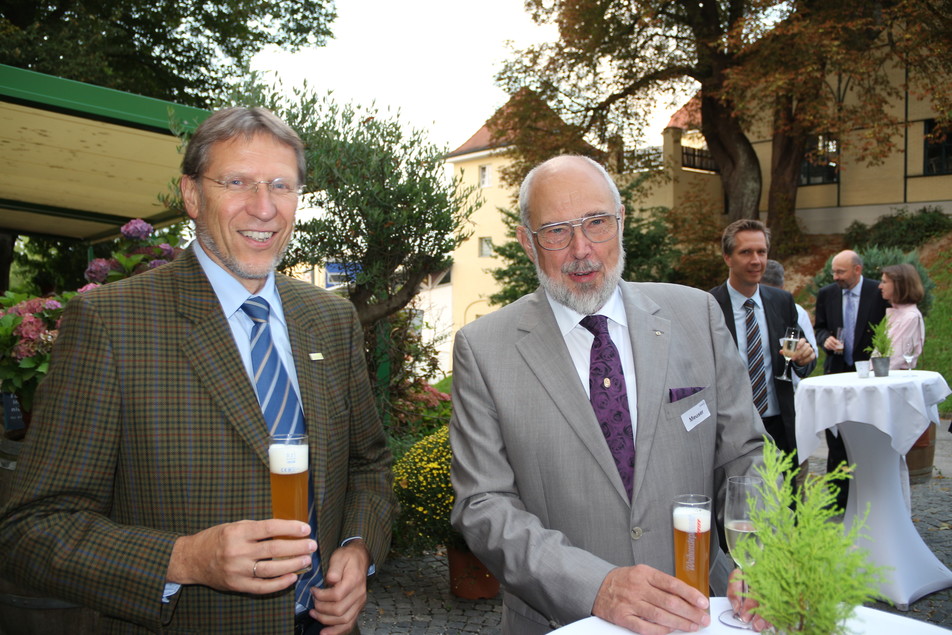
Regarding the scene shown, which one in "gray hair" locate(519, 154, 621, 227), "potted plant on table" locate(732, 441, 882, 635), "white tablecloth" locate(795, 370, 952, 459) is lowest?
"white tablecloth" locate(795, 370, 952, 459)

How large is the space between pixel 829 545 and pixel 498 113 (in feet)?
72.9

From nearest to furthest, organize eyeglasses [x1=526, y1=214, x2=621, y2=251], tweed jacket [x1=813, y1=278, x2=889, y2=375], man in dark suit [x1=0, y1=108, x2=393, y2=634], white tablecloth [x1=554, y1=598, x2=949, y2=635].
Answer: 1. white tablecloth [x1=554, y1=598, x2=949, y2=635]
2. man in dark suit [x1=0, y1=108, x2=393, y2=634]
3. eyeglasses [x1=526, y1=214, x2=621, y2=251]
4. tweed jacket [x1=813, y1=278, x2=889, y2=375]

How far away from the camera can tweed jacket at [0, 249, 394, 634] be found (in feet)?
5.47

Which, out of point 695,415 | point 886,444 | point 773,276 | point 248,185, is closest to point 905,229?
point 773,276

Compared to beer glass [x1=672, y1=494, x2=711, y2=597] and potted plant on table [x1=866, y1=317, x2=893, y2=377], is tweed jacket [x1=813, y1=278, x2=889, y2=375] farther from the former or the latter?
beer glass [x1=672, y1=494, x2=711, y2=597]

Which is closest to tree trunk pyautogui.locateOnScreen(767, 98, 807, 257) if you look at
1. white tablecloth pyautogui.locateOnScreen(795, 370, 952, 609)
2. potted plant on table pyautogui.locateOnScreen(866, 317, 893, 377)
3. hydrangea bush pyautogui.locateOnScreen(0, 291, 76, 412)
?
potted plant on table pyautogui.locateOnScreen(866, 317, 893, 377)

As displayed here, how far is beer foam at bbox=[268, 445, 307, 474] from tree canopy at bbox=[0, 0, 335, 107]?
634 inches

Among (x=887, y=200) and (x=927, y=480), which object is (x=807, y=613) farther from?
(x=887, y=200)

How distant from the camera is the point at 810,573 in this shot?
1.21 meters

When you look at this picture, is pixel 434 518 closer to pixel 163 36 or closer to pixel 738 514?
pixel 738 514

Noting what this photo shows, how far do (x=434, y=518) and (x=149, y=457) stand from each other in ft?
10.2

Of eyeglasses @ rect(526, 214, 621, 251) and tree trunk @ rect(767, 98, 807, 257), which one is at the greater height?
tree trunk @ rect(767, 98, 807, 257)

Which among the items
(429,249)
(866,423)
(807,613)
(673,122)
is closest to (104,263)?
(429,249)

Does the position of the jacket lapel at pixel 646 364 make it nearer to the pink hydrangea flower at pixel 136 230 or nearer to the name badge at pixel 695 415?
the name badge at pixel 695 415
